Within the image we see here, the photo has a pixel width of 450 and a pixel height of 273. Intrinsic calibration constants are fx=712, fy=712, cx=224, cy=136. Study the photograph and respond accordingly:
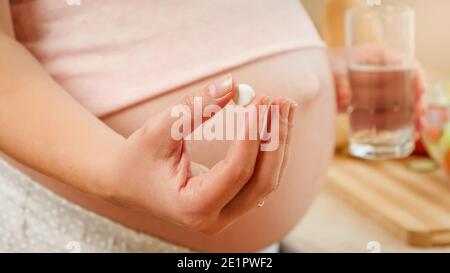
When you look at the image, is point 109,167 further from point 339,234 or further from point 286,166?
point 339,234

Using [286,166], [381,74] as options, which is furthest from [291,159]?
[381,74]

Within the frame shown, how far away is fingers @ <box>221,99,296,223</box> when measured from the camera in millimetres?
293

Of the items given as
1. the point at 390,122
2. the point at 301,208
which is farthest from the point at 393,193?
the point at 301,208

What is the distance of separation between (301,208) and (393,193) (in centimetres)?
16

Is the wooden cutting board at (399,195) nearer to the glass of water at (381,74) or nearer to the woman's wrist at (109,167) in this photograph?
the glass of water at (381,74)

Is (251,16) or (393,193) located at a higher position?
(251,16)

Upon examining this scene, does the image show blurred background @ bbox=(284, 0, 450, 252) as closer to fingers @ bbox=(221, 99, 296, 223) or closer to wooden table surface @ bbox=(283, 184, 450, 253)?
wooden table surface @ bbox=(283, 184, 450, 253)

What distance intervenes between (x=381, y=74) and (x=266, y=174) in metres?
0.28

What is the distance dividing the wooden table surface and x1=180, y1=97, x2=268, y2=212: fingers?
21cm

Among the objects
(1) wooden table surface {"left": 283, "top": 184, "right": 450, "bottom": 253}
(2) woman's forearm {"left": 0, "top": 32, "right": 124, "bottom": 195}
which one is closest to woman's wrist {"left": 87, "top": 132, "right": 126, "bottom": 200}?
(2) woman's forearm {"left": 0, "top": 32, "right": 124, "bottom": 195}

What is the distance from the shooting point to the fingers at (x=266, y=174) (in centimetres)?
29

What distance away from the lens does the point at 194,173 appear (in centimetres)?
33

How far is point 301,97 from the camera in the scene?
42cm

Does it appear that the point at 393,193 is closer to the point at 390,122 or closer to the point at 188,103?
the point at 390,122
